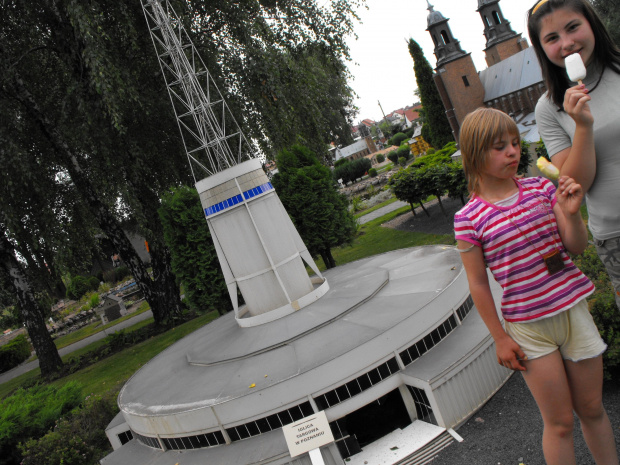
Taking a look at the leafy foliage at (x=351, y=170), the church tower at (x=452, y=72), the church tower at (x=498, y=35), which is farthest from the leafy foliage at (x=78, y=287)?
the church tower at (x=498, y=35)

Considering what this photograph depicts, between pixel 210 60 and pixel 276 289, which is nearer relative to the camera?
pixel 276 289

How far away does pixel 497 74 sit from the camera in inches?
1831

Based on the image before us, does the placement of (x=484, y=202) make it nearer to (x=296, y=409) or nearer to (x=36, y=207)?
(x=296, y=409)

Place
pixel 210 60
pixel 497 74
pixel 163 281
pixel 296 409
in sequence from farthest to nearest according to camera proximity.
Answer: pixel 497 74 < pixel 163 281 < pixel 210 60 < pixel 296 409

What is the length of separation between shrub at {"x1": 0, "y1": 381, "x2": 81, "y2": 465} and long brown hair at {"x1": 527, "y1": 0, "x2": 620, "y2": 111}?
940cm

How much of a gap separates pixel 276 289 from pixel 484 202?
6.16m

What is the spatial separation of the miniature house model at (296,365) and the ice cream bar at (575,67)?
161 inches

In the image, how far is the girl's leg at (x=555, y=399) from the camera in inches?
105

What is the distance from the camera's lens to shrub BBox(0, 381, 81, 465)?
842 cm

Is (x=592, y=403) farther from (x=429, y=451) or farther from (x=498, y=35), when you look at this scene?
(x=498, y=35)

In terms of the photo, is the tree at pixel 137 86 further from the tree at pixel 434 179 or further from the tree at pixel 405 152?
the tree at pixel 405 152

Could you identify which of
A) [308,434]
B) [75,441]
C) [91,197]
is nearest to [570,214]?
[308,434]

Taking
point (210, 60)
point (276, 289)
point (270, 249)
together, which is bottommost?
point (276, 289)

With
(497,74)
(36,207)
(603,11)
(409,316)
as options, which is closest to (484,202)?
(409,316)
